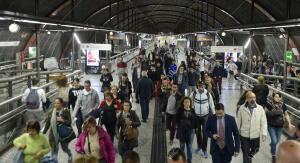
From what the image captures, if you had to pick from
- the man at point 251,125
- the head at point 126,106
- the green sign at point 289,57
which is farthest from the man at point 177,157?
the green sign at point 289,57

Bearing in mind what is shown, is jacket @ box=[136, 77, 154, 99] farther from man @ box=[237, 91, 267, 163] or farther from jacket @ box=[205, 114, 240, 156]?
jacket @ box=[205, 114, 240, 156]

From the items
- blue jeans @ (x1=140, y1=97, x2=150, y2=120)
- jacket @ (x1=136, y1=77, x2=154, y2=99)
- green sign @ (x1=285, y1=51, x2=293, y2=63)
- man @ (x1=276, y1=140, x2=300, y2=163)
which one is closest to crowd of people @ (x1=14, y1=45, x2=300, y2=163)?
jacket @ (x1=136, y1=77, x2=154, y2=99)

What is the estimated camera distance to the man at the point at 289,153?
6.53ft

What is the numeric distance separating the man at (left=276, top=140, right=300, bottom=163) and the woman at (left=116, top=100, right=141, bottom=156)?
3.98 meters

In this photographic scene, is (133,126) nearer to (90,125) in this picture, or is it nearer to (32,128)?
(90,125)

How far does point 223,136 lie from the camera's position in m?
5.34

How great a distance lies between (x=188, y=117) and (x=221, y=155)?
1.25 meters

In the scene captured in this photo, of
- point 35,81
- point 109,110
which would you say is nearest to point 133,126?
point 109,110

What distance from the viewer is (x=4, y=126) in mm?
7574

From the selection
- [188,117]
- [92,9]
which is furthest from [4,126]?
[92,9]

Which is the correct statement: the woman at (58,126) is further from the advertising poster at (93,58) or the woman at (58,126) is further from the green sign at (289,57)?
the advertising poster at (93,58)

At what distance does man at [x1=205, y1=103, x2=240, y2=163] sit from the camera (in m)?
5.29

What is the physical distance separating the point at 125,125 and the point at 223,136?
1.78 metres

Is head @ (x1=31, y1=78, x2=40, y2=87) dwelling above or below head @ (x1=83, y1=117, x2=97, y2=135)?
above
